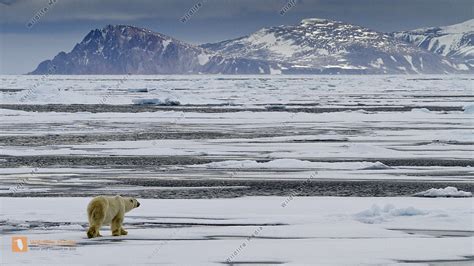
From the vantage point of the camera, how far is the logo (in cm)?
1011

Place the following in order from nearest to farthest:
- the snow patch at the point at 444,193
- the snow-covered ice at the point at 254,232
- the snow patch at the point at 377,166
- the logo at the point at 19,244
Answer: the snow-covered ice at the point at 254,232 → the logo at the point at 19,244 → the snow patch at the point at 444,193 → the snow patch at the point at 377,166

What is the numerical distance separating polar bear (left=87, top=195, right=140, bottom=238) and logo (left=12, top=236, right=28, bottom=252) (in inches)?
27.8

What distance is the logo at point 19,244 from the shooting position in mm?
10109

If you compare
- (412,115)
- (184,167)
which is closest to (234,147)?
(184,167)

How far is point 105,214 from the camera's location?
11.0m

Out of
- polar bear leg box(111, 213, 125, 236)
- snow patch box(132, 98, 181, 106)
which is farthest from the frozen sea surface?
snow patch box(132, 98, 181, 106)

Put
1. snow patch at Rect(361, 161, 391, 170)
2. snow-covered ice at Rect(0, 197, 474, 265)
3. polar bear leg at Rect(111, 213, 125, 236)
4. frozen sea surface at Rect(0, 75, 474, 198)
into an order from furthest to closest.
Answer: snow patch at Rect(361, 161, 391, 170)
frozen sea surface at Rect(0, 75, 474, 198)
polar bear leg at Rect(111, 213, 125, 236)
snow-covered ice at Rect(0, 197, 474, 265)

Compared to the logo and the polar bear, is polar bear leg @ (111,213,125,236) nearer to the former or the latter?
the polar bear

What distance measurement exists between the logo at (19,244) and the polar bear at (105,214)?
0.71 metres

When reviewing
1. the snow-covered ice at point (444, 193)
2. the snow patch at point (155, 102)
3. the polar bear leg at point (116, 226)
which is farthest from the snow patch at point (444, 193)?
the snow patch at point (155, 102)

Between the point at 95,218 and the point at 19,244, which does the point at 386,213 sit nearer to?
the point at 95,218

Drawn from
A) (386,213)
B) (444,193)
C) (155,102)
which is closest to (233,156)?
(444,193)

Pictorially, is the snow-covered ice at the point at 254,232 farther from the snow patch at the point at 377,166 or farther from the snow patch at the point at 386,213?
the snow patch at the point at 377,166

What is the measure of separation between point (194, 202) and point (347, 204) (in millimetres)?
2184
